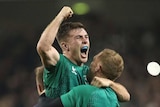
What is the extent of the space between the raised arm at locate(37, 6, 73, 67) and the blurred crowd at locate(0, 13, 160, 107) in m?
1.79

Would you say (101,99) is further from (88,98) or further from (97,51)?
(97,51)

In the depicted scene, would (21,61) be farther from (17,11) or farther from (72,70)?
(72,70)

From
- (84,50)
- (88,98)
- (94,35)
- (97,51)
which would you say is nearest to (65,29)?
(84,50)

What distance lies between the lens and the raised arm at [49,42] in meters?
1.82

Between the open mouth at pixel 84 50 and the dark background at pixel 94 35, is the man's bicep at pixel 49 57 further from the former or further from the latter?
the dark background at pixel 94 35

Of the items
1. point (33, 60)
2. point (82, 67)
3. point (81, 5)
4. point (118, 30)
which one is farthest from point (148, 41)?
point (82, 67)

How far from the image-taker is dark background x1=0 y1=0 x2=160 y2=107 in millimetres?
3744

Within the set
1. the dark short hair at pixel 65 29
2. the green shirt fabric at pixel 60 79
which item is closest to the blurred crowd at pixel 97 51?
the dark short hair at pixel 65 29

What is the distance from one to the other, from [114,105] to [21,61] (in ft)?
6.79

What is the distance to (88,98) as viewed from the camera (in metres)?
1.77

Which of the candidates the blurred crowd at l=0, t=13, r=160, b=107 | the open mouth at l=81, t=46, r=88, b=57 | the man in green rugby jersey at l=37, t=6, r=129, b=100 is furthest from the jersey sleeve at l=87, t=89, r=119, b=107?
the blurred crowd at l=0, t=13, r=160, b=107

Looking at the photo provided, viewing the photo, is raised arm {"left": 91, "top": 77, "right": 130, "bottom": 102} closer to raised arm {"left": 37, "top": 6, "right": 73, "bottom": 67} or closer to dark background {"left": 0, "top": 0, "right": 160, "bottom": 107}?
raised arm {"left": 37, "top": 6, "right": 73, "bottom": 67}

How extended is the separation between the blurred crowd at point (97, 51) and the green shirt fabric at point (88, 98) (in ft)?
6.06

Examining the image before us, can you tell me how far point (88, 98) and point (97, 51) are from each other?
1907 millimetres
